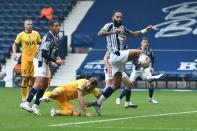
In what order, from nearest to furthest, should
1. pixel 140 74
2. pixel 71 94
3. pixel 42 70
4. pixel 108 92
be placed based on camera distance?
pixel 108 92, pixel 71 94, pixel 42 70, pixel 140 74

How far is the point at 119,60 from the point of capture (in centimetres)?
1722

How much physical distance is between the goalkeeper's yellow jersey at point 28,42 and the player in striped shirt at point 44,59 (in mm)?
4533

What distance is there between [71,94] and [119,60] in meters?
1.40

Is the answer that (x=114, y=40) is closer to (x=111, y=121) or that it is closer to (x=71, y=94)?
(x=71, y=94)

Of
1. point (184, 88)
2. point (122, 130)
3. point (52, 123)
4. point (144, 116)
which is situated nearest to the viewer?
point (122, 130)

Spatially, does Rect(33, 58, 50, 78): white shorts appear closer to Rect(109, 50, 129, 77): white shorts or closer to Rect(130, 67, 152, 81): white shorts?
Rect(109, 50, 129, 77): white shorts

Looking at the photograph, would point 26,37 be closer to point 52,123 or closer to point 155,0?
point 52,123

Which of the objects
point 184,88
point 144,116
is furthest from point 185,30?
point 144,116

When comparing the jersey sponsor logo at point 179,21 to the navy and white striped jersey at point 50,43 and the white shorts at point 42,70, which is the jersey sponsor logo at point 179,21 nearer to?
the white shorts at point 42,70

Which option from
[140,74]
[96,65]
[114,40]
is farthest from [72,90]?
[96,65]

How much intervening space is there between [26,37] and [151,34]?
18.8 meters

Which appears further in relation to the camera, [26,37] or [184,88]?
[184,88]

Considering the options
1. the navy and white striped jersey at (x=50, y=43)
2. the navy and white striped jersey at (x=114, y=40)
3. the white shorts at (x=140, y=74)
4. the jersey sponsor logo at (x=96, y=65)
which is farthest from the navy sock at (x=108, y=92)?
the jersey sponsor logo at (x=96, y=65)

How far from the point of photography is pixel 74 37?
40594 mm
